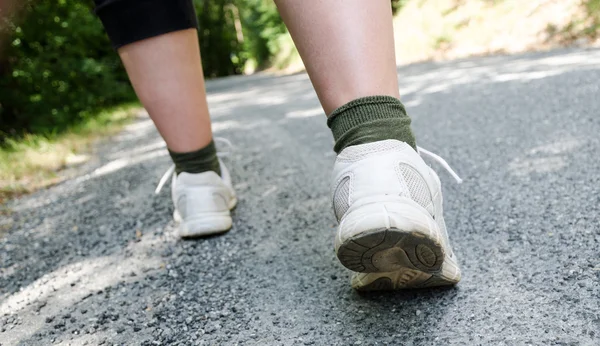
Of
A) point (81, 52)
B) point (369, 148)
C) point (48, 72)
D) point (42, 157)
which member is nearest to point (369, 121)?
point (369, 148)

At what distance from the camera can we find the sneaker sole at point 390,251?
0.71 metres

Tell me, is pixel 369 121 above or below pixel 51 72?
above

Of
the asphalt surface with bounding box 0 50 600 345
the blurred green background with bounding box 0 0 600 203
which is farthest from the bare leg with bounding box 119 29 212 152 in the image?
the blurred green background with bounding box 0 0 600 203

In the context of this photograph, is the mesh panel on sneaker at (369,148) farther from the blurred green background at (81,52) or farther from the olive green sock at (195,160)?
the blurred green background at (81,52)

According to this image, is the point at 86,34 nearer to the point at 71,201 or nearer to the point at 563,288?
the point at 71,201

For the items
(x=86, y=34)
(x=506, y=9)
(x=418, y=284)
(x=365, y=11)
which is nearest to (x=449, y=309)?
(x=418, y=284)

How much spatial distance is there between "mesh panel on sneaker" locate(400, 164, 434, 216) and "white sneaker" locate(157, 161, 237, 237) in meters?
0.69

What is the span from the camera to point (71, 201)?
2037 mm

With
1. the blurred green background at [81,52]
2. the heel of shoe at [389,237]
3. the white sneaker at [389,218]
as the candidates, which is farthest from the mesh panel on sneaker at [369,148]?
the blurred green background at [81,52]

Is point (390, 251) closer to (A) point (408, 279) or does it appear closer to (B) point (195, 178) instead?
(A) point (408, 279)

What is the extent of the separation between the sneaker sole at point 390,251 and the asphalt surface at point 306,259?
0.11 metres

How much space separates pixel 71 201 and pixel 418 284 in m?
1.65

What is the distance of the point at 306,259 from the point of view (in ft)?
3.76

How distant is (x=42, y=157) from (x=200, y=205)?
2.14 m
